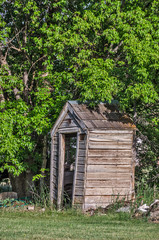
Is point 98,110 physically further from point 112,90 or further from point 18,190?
point 18,190

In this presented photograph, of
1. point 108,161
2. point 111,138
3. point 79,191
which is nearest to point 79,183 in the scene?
point 79,191

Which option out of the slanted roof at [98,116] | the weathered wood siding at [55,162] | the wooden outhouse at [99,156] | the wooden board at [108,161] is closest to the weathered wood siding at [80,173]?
the wooden outhouse at [99,156]

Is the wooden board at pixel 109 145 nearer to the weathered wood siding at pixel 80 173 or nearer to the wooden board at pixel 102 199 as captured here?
the weathered wood siding at pixel 80 173

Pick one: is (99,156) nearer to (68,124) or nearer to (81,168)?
(81,168)

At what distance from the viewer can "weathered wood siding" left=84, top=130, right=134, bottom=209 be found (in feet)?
38.6

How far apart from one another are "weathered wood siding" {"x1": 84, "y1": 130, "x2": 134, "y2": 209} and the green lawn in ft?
3.18

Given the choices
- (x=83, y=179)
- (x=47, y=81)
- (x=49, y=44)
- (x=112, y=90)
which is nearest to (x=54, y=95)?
(x=47, y=81)

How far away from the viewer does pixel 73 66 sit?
14570mm

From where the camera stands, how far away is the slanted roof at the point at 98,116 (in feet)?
39.6

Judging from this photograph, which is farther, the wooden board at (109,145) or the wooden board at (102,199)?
the wooden board at (109,145)

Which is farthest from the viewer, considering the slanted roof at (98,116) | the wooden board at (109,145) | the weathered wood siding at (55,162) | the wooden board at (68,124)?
the weathered wood siding at (55,162)

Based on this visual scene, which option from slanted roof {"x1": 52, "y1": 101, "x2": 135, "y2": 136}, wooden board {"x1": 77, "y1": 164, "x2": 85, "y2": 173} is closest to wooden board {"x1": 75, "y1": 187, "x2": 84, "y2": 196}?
wooden board {"x1": 77, "y1": 164, "x2": 85, "y2": 173}

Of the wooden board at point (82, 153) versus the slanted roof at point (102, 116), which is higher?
the slanted roof at point (102, 116)

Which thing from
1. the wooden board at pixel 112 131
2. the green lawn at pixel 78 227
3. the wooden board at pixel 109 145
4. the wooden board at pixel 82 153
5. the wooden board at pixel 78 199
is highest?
the wooden board at pixel 112 131
